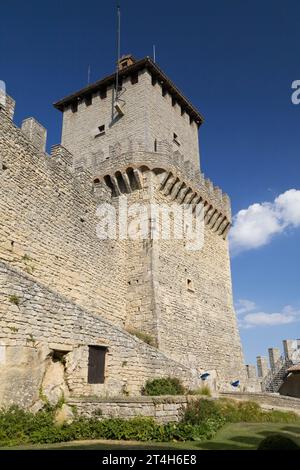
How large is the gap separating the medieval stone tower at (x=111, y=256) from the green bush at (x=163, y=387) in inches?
11.4

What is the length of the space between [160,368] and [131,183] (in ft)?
24.1

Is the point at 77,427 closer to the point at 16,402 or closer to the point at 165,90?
the point at 16,402

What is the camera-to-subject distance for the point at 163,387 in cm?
996

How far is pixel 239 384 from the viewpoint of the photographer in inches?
677

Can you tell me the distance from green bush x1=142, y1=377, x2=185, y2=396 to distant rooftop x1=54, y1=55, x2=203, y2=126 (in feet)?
44.2

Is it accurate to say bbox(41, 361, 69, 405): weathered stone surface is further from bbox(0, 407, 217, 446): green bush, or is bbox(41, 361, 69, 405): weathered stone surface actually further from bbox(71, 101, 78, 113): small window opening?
bbox(71, 101, 78, 113): small window opening

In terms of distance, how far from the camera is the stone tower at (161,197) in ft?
45.8

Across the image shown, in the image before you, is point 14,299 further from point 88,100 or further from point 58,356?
point 88,100

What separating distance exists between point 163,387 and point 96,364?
2140mm

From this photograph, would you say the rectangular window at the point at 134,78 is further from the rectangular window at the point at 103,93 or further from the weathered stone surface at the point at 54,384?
the weathered stone surface at the point at 54,384

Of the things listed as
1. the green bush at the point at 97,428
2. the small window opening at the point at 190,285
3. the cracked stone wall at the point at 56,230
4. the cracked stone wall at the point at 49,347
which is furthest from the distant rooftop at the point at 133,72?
the green bush at the point at 97,428

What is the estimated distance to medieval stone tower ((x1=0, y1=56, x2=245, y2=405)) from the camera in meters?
8.10

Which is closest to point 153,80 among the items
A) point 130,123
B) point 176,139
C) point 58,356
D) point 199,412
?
point 130,123
